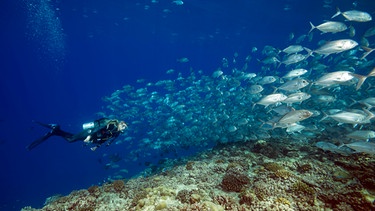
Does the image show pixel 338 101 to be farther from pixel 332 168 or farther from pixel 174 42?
pixel 174 42

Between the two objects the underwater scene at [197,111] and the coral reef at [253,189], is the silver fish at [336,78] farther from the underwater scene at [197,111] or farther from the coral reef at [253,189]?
the coral reef at [253,189]

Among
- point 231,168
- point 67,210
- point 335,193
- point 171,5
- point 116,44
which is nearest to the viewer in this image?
point 335,193

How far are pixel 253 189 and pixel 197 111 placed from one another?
11934 millimetres

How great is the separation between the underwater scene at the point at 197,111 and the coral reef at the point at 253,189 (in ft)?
0.12

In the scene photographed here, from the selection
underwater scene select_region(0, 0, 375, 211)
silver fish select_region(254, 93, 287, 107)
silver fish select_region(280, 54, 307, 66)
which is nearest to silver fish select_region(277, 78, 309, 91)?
underwater scene select_region(0, 0, 375, 211)

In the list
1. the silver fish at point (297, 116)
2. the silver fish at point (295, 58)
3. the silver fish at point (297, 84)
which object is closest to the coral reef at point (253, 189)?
the silver fish at point (297, 116)

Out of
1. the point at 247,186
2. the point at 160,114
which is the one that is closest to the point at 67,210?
the point at 247,186

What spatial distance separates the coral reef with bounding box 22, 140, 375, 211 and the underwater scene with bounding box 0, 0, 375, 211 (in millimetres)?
37

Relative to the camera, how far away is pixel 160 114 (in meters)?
19.9

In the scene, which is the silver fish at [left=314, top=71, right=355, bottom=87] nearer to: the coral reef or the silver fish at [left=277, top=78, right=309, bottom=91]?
the silver fish at [left=277, top=78, right=309, bottom=91]

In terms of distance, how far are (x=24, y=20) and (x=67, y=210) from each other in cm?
4960

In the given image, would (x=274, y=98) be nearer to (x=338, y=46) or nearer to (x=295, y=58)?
(x=338, y=46)

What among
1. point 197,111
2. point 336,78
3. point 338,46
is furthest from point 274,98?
point 197,111

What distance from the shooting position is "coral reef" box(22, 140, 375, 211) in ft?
16.4
